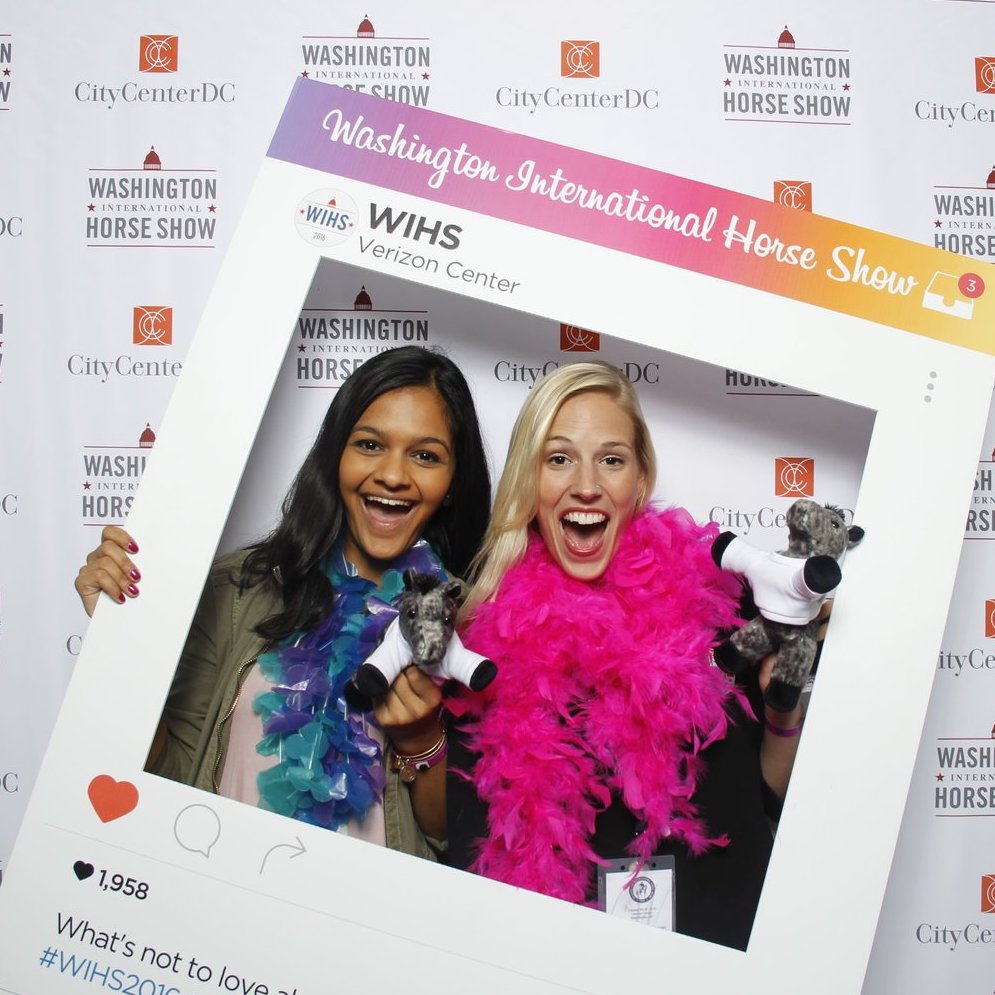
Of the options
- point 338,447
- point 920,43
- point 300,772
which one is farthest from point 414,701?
point 920,43

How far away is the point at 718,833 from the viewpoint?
A: 4.69ft

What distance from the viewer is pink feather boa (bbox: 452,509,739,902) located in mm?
1379

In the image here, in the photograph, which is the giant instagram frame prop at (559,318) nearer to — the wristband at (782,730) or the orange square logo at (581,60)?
the wristband at (782,730)

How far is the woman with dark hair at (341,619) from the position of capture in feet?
4.65

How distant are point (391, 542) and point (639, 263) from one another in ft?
2.20

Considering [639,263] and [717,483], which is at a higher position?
[639,263]

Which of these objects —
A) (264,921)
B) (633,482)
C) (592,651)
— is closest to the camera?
(264,921)

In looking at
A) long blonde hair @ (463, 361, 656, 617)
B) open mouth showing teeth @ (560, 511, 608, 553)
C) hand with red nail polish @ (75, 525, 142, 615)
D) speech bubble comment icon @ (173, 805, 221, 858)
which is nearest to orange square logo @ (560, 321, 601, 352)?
long blonde hair @ (463, 361, 656, 617)

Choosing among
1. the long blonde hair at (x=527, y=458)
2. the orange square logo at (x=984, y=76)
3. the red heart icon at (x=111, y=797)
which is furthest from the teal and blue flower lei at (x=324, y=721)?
the orange square logo at (x=984, y=76)

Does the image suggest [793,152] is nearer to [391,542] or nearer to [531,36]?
[531,36]

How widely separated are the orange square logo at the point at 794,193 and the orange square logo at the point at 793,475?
56 cm

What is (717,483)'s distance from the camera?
174cm

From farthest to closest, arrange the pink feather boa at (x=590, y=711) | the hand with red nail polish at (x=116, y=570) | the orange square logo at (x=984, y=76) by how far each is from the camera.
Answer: the orange square logo at (x=984, y=76), the pink feather boa at (x=590, y=711), the hand with red nail polish at (x=116, y=570)

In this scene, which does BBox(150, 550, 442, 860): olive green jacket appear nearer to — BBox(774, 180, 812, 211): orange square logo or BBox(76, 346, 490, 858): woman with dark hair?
BBox(76, 346, 490, 858): woman with dark hair
